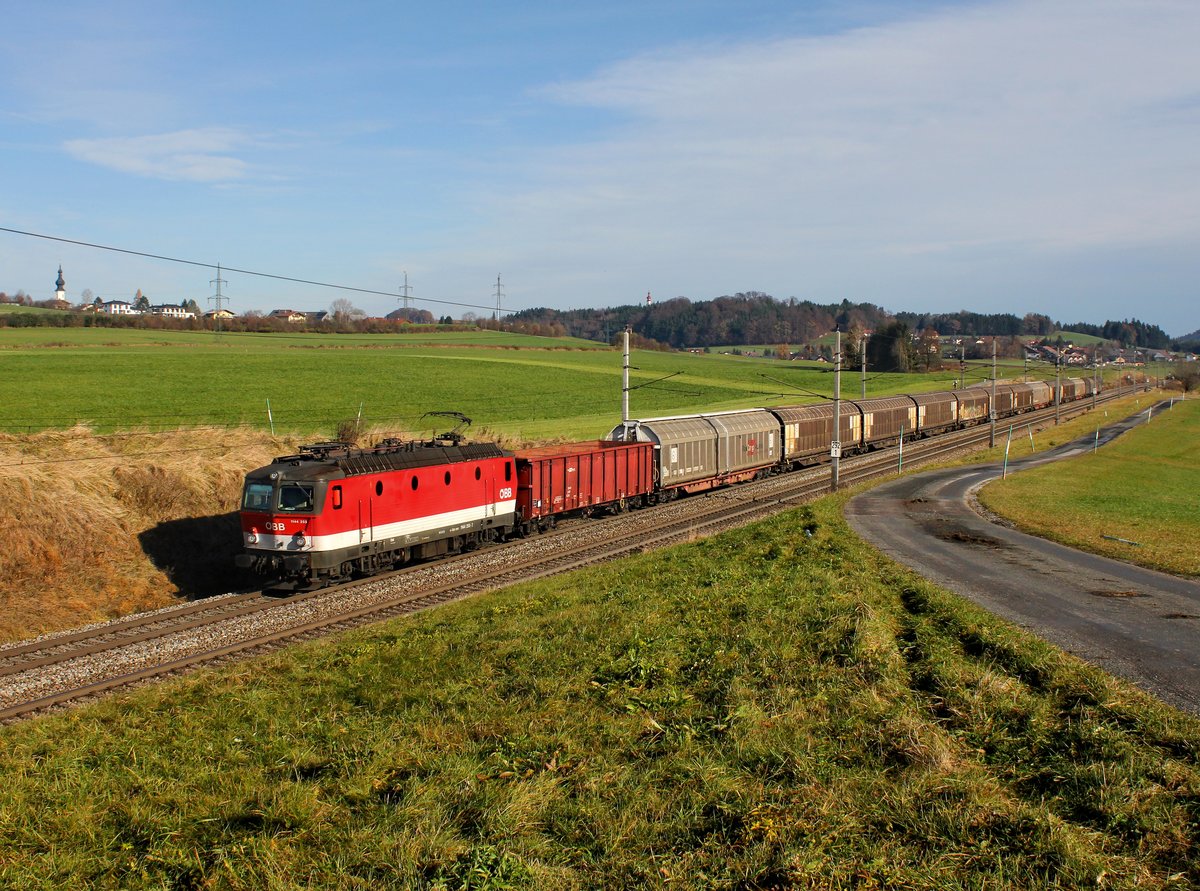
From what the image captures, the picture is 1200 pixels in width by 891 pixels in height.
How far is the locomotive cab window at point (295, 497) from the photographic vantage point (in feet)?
77.2

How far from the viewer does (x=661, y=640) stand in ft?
48.9

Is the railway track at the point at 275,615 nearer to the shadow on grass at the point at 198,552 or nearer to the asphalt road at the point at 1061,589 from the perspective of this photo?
the shadow on grass at the point at 198,552

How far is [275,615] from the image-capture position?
22.3 m

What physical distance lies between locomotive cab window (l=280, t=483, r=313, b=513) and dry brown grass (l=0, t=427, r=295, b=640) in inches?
236

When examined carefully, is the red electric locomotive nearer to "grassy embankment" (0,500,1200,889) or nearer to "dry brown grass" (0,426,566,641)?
"dry brown grass" (0,426,566,641)

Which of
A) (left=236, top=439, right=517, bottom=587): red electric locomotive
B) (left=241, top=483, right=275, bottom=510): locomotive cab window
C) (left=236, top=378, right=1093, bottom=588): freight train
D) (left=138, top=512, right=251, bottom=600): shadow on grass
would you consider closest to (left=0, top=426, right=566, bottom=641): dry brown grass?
(left=138, top=512, right=251, bottom=600): shadow on grass

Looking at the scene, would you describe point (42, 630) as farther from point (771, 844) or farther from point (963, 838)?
point (963, 838)

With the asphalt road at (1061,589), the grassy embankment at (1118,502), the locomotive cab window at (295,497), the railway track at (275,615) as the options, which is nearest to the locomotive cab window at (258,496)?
the locomotive cab window at (295,497)

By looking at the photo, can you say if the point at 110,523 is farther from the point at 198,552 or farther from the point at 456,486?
the point at 456,486

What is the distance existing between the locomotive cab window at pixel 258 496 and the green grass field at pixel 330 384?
59.0 ft

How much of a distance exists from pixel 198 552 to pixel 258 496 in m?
7.45

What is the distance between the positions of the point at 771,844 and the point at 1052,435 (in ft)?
247

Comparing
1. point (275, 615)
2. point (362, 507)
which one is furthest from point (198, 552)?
point (275, 615)

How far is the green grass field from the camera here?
4578 centimetres
